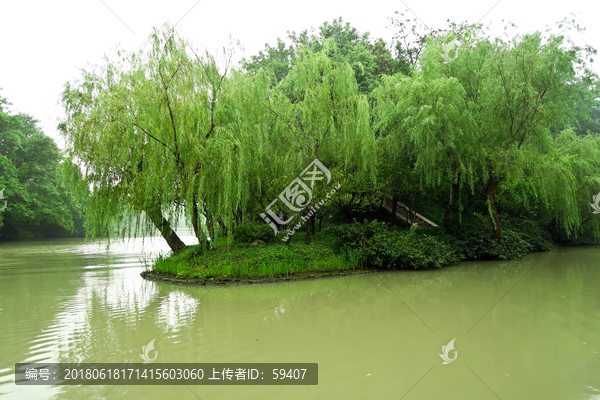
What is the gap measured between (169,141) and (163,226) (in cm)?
333

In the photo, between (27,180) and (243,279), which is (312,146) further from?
(27,180)

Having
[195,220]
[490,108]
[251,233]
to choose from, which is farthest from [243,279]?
[490,108]

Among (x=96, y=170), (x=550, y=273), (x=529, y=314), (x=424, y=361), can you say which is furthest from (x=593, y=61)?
(x=96, y=170)

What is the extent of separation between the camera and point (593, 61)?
11023 millimetres

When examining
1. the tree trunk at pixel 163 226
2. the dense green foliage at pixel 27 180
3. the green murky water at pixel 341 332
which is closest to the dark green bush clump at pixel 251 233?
the tree trunk at pixel 163 226

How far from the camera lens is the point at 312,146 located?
11195 mm

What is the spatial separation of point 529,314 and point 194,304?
598 centimetres

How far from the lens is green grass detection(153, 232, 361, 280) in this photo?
9.06 m

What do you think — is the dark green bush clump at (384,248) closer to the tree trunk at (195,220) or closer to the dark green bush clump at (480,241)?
the dark green bush clump at (480,241)

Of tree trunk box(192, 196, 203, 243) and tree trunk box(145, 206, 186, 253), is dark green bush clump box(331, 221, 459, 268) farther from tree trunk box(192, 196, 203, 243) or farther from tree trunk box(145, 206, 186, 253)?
tree trunk box(145, 206, 186, 253)

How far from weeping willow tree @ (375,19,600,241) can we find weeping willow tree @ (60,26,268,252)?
533 centimetres

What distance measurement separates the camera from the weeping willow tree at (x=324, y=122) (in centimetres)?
1078

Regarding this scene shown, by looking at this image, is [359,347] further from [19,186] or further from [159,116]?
[19,186]

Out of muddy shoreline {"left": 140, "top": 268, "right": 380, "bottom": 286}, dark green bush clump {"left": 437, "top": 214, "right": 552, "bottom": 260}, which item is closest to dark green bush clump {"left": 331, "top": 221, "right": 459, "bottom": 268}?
muddy shoreline {"left": 140, "top": 268, "right": 380, "bottom": 286}
